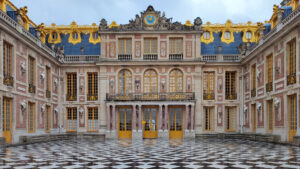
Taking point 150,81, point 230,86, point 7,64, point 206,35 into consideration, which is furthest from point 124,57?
point 7,64

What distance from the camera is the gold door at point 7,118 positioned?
64.8 ft

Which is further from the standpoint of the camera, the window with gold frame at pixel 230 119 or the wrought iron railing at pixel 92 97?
the wrought iron railing at pixel 92 97

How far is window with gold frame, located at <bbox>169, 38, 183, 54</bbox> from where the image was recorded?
3077 cm

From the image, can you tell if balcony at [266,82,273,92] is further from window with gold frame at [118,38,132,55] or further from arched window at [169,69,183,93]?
window with gold frame at [118,38,132,55]

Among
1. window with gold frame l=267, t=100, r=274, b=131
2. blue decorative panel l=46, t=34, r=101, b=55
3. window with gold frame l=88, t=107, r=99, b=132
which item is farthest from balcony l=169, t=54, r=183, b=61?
window with gold frame l=267, t=100, r=274, b=131

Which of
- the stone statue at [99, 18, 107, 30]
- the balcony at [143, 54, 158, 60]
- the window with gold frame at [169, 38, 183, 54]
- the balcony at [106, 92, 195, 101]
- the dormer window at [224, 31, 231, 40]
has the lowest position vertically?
the balcony at [106, 92, 195, 101]

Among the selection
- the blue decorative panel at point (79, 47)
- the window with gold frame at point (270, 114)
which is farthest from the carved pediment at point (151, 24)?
the window with gold frame at point (270, 114)

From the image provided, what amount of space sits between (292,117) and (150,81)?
1362cm

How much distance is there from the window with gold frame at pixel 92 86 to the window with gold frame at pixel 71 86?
1.24 m

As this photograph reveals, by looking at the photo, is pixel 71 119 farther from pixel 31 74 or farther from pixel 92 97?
pixel 31 74

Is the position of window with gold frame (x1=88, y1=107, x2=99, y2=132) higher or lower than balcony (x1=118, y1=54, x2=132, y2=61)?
lower

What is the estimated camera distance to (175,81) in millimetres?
30562

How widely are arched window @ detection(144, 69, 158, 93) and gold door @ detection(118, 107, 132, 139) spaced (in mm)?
2314

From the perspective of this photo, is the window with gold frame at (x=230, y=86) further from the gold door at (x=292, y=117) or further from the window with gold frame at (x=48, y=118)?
the window with gold frame at (x=48, y=118)
